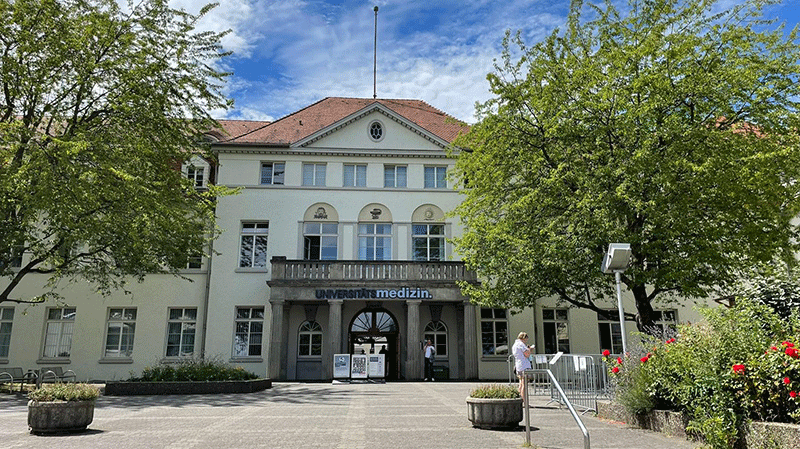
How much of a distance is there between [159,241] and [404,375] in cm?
1152

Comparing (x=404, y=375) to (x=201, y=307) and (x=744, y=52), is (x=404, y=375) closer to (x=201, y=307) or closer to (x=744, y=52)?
(x=201, y=307)

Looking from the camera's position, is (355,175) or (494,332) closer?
(494,332)

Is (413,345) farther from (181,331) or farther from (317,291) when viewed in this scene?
(181,331)

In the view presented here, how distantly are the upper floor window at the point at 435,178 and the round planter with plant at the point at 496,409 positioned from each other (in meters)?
18.6

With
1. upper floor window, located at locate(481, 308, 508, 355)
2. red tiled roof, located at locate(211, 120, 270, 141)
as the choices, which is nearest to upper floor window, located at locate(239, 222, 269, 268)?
red tiled roof, located at locate(211, 120, 270, 141)

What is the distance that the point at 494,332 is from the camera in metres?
26.4

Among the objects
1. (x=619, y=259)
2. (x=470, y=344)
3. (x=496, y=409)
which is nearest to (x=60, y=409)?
(x=496, y=409)

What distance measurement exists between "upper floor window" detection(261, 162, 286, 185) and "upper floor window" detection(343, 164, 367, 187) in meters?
3.00

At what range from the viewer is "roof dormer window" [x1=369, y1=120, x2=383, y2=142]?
92.4ft

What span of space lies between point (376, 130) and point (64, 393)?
67.4 feet

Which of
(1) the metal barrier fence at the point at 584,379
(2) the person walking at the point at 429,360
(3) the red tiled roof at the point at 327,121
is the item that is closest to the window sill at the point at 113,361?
(3) the red tiled roof at the point at 327,121

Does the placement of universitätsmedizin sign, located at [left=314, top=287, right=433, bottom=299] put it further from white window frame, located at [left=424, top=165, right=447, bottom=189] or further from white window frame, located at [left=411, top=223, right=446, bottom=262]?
white window frame, located at [left=424, top=165, right=447, bottom=189]

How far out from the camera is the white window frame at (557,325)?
26.8 metres

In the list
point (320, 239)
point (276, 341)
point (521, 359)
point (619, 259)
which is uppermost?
point (320, 239)
